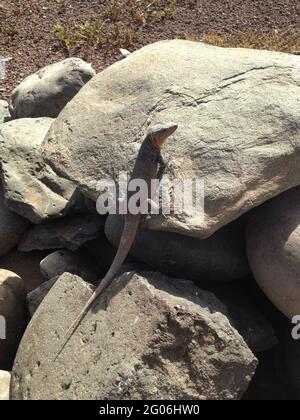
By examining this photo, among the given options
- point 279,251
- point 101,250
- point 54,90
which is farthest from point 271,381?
point 54,90

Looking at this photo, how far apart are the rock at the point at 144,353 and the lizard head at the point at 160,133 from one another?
3.06ft

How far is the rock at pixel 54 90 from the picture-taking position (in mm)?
5449

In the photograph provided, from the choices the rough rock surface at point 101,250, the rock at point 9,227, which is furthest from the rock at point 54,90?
the rough rock surface at point 101,250

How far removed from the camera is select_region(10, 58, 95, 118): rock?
5.45 meters

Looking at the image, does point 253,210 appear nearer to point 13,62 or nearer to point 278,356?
point 278,356

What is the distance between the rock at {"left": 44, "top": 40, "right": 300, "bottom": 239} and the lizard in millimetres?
110

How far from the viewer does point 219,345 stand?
3430mm

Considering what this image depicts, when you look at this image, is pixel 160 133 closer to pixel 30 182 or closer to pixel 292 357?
pixel 30 182

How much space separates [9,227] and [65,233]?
605mm

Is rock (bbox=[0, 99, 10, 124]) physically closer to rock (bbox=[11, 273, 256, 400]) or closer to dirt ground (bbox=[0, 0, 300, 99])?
dirt ground (bbox=[0, 0, 300, 99])

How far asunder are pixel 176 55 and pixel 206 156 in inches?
42.8

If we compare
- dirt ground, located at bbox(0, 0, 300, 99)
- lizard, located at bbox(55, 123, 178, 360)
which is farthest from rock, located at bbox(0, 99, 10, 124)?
lizard, located at bbox(55, 123, 178, 360)

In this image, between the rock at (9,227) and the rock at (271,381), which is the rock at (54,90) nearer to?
the rock at (9,227)
